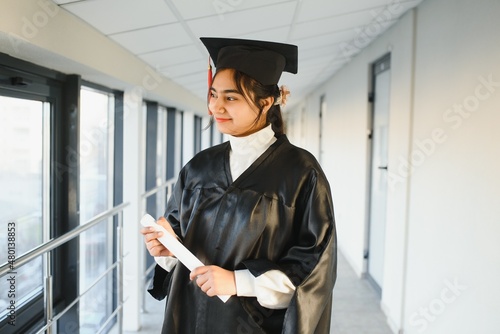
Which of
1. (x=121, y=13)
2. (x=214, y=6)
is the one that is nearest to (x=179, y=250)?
(x=121, y=13)

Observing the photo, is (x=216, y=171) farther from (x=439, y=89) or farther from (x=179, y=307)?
(x=439, y=89)

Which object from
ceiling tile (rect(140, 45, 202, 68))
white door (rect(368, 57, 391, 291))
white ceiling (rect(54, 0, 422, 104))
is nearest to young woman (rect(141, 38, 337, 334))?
white ceiling (rect(54, 0, 422, 104))

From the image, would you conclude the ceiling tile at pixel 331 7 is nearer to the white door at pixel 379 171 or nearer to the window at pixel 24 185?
the white door at pixel 379 171

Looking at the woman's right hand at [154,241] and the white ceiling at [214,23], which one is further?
the white ceiling at [214,23]

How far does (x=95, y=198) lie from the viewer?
2938mm

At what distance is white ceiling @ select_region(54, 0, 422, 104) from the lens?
178cm

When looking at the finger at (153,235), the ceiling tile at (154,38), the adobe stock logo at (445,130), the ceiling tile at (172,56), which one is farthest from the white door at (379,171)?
the finger at (153,235)

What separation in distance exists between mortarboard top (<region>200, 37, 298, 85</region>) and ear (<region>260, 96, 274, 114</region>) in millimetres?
47

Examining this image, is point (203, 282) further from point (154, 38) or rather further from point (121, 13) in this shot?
point (154, 38)

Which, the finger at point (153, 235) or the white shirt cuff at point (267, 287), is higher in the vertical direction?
the finger at point (153, 235)

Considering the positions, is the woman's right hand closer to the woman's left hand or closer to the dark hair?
the woman's left hand

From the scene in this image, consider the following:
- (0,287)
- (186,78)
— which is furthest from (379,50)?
(0,287)

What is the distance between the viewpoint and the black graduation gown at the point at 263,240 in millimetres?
1063

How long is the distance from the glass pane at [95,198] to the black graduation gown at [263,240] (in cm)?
146
